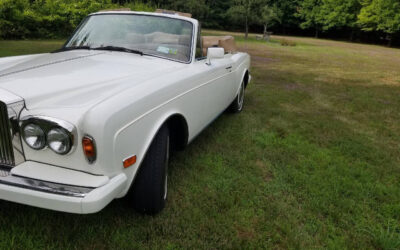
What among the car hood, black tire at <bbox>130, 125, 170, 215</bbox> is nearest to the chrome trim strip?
the car hood

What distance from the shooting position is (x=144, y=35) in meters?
2.90

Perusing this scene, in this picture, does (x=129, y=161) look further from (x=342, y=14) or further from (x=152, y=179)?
(x=342, y=14)

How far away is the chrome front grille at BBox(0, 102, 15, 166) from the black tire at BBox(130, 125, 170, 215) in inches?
29.6

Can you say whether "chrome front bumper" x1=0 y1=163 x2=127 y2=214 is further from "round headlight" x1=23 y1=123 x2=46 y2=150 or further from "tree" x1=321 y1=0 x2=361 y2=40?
"tree" x1=321 y1=0 x2=361 y2=40

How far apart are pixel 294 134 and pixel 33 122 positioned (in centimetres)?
344

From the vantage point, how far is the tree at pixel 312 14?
136 ft

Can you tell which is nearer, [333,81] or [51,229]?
[51,229]

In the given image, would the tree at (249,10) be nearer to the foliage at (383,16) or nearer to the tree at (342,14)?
the foliage at (383,16)

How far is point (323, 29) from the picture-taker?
40.5m

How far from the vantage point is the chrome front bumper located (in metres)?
1.45

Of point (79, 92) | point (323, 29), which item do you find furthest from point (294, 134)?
point (323, 29)

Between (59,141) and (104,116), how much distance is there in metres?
0.28

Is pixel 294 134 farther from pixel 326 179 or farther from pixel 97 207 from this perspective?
pixel 97 207

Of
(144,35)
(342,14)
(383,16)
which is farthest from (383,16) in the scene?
(144,35)
